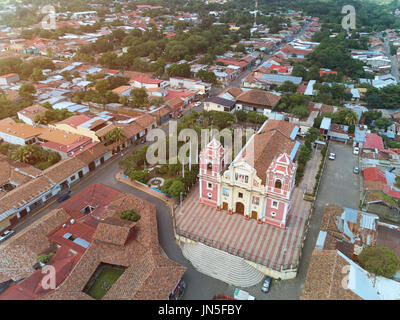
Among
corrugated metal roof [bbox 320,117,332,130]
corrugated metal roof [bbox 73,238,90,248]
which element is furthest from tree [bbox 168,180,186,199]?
corrugated metal roof [bbox 320,117,332,130]

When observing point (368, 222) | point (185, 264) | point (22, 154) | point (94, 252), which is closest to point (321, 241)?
Result: point (368, 222)

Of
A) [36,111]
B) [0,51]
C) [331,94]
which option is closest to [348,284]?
[331,94]

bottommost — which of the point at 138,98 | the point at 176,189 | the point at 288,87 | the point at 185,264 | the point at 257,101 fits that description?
the point at 185,264

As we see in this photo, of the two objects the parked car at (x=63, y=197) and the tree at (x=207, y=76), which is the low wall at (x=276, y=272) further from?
the tree at (x=207, y=76)

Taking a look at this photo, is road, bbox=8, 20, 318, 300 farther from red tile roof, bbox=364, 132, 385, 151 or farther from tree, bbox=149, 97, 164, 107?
red tile roof, bbox=364, 132, 385, 151

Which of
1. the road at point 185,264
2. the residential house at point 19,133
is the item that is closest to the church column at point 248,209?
the road at point 185,264

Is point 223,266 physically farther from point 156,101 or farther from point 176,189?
point 156,101
